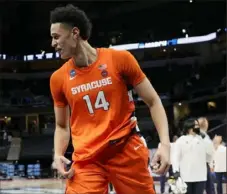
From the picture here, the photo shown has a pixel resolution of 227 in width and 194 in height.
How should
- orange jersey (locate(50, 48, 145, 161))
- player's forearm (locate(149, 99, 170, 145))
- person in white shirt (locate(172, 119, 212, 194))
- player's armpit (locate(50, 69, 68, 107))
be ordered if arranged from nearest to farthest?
player's forearm (locate(149, 99, 170, 145)), orange jersey (locate(50, 48, 145, 161)), player's armpit (locate(50, 69, 68, 107)), person in white shirt (locate(172, 119, 212, 194))

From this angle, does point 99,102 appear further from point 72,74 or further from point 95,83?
point 72,74

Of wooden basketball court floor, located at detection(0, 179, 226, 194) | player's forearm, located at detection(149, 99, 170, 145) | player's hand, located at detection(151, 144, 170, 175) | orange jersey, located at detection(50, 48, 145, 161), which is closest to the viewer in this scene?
player's hand, located at detection(151, 144, 170, 175)

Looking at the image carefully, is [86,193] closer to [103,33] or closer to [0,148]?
[0,148]

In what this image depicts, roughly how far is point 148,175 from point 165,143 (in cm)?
31

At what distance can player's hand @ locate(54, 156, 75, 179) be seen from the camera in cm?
240

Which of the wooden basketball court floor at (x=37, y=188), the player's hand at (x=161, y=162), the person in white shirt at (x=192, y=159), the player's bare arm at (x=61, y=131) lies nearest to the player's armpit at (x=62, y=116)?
the player's bare arm at (x=61, y=131)

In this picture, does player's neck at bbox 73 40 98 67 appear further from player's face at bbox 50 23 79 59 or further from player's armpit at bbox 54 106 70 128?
player's armpit at bbox 54 106 70 128

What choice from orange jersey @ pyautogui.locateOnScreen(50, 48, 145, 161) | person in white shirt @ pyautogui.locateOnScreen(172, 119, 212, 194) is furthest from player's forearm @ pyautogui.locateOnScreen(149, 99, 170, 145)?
person in white shirt @ pyautogui.locateOnScreen(172, 119, 212, 194)

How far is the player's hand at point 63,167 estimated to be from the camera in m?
2.40

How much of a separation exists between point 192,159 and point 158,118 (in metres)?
3.77

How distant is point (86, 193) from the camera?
2326 millimetres

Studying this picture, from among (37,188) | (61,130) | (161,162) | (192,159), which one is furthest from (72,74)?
(37,188)

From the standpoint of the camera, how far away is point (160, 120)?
2.31 meters

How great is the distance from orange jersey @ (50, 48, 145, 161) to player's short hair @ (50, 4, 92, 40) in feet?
0.49
